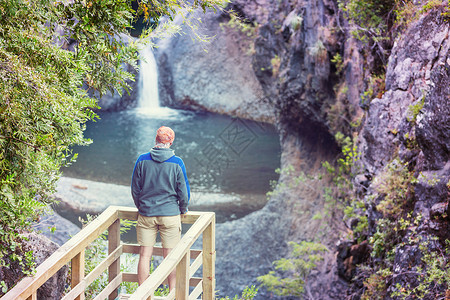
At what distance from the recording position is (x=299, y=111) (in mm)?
14820

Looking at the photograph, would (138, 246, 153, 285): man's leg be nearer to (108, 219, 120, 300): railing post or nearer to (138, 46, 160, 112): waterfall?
(108, 219, 120, 300): railing post

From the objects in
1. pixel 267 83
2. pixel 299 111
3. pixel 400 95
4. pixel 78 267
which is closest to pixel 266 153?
pixel 267 83

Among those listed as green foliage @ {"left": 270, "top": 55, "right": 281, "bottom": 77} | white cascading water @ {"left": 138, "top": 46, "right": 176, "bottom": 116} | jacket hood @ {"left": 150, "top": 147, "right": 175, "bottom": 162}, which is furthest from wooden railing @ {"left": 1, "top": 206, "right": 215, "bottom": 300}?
white cascading water @ {"left": 138, "top": 46, "right": 176, "bottom": 116}

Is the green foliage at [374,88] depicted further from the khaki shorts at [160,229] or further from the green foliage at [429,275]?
the khaki shorts at [160,229]

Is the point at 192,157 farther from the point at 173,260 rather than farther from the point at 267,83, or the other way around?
the point at 173,260

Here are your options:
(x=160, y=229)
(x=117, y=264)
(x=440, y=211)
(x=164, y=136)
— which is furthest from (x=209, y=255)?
(x=440, y=211)

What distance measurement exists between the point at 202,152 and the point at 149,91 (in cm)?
521

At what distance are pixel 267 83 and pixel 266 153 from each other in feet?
17.6

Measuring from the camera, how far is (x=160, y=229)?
489 centimetres

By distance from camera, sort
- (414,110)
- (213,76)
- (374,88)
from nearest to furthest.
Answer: (414,110) → (374,88) → (213,76)

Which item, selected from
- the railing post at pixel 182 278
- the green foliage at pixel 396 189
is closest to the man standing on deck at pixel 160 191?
the railing post at pixel 182 278

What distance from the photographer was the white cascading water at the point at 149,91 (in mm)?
24688

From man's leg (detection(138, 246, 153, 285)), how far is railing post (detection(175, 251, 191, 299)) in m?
0.63

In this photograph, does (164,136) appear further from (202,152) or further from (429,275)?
(202,152)
